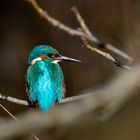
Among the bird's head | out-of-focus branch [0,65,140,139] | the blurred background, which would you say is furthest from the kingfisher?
the blurred background

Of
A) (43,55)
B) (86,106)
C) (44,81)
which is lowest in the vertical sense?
(86,106)

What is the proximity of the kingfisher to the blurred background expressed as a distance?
7.59 ft

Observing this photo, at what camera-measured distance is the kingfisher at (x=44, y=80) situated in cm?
316

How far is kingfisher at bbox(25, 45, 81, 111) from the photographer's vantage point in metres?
3.16

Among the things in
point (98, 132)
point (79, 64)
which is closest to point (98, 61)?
point (79, 64)

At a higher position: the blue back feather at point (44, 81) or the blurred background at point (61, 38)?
the blurred background at point (61, 38)

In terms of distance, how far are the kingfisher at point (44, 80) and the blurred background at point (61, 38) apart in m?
2.31

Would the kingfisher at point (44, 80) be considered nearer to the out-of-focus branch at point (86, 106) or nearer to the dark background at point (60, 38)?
the out-of-focus branch at point (86, 106)

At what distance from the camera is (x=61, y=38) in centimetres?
695

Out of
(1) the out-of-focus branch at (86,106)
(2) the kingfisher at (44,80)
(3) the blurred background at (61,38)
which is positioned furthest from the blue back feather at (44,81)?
(3) the blurred background at (61,38)

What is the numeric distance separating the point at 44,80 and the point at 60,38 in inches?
144

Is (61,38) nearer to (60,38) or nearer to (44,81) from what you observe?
(60,38)

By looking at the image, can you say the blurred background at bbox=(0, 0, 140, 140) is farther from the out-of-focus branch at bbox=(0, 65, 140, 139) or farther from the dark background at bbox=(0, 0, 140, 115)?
the out-of-focus branch at bbox=(0, 65, 140, 139)

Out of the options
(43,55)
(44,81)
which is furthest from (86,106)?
(43,55)
